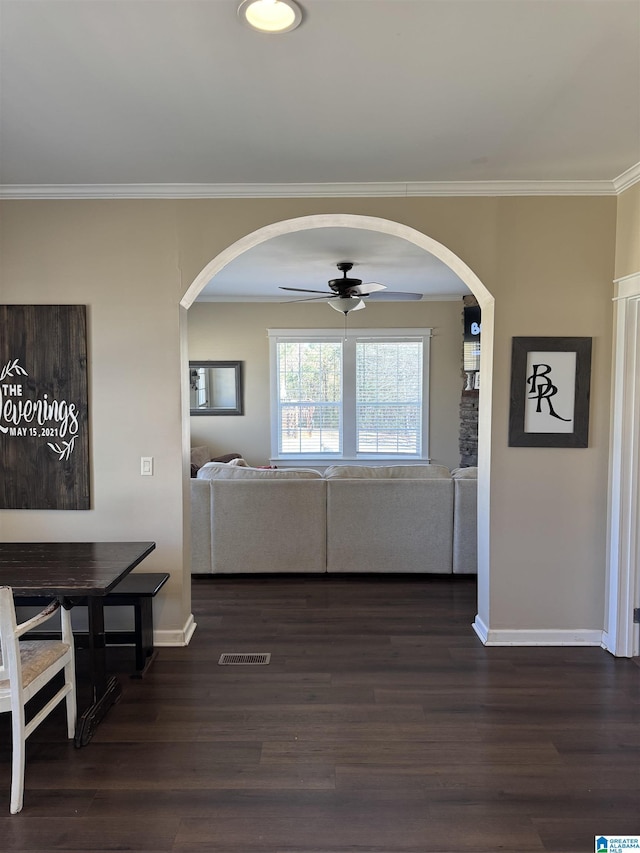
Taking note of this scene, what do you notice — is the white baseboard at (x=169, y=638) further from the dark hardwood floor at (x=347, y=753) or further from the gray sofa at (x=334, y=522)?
the gray sofa at (x=334, y=522)

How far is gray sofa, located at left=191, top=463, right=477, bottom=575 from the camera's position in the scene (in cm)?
452

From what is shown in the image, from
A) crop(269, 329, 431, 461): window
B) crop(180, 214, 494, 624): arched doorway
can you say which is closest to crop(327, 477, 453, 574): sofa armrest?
crop(180, 214, 494, 624): arched doorway

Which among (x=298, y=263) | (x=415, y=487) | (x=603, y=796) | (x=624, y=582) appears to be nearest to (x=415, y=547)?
(x=415, y=487)

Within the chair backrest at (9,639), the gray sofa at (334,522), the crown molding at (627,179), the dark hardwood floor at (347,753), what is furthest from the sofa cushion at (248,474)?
the crown molding at (627,179)

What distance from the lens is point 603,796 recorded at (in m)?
2.15

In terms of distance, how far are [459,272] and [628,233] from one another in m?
0.97

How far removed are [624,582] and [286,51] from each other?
3285 mm

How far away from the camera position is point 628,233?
10.3 ft

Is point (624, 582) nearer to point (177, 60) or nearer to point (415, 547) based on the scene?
point (415, 547)

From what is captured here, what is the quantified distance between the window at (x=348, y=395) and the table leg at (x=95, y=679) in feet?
17.0

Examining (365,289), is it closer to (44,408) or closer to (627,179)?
(627,179)

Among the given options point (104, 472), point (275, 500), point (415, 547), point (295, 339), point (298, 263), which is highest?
point (298, 263)

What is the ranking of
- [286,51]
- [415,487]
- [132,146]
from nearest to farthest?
[286,51]
[132,146]
[415,487]

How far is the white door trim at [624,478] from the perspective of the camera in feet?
10.5
